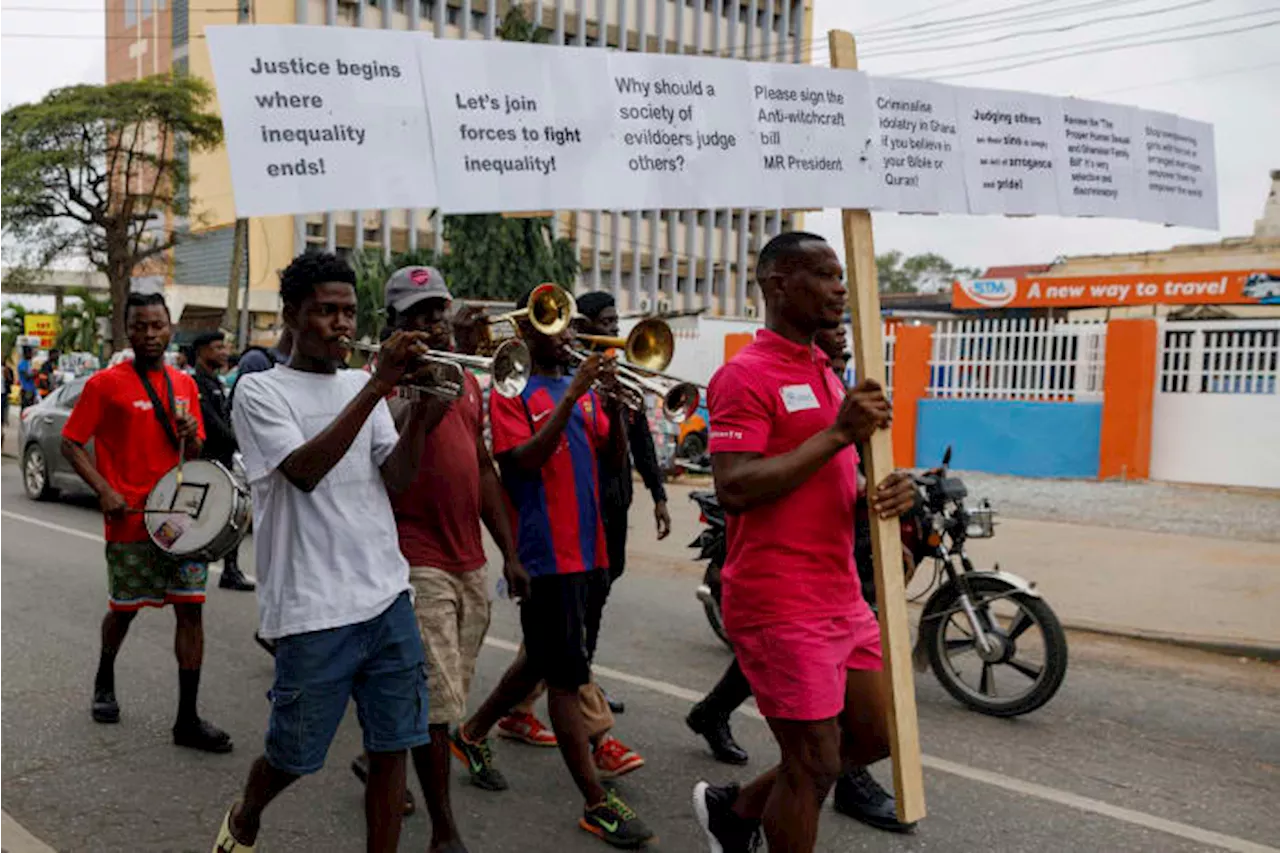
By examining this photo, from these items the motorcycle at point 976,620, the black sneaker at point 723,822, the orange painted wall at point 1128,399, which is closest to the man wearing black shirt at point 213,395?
the motorcycle at point 976,620

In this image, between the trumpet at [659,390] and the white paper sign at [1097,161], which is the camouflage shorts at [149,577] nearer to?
the trumpet at [659,390]

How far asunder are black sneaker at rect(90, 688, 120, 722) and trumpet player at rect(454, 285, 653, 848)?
1990 millimetres

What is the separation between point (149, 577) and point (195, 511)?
16.7 inches

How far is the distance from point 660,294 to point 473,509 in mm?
42091

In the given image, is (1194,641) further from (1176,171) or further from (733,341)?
(733,341)

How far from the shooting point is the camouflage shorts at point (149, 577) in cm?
475

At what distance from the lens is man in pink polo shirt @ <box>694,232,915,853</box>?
2938 mm

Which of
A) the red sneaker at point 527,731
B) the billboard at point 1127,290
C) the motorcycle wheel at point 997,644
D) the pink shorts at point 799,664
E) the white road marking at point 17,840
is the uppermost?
the billboard at point 1127,290

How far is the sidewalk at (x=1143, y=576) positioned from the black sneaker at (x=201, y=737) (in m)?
5.21

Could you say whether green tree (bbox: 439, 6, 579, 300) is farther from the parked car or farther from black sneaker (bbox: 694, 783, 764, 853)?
black sneaker (bbox: 694, 783, 764, 853)

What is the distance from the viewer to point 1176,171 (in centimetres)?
456

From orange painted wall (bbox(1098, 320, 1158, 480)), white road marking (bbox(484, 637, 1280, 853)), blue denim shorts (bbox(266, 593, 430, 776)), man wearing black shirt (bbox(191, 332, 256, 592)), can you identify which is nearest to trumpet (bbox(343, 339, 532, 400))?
blue denim shorts (bbox(266, 593, 430, 776))

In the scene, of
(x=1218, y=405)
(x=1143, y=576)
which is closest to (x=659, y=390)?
(x=1143, y=576)

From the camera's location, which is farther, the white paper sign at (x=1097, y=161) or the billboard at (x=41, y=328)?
the billboard at (x=41, y=328)
